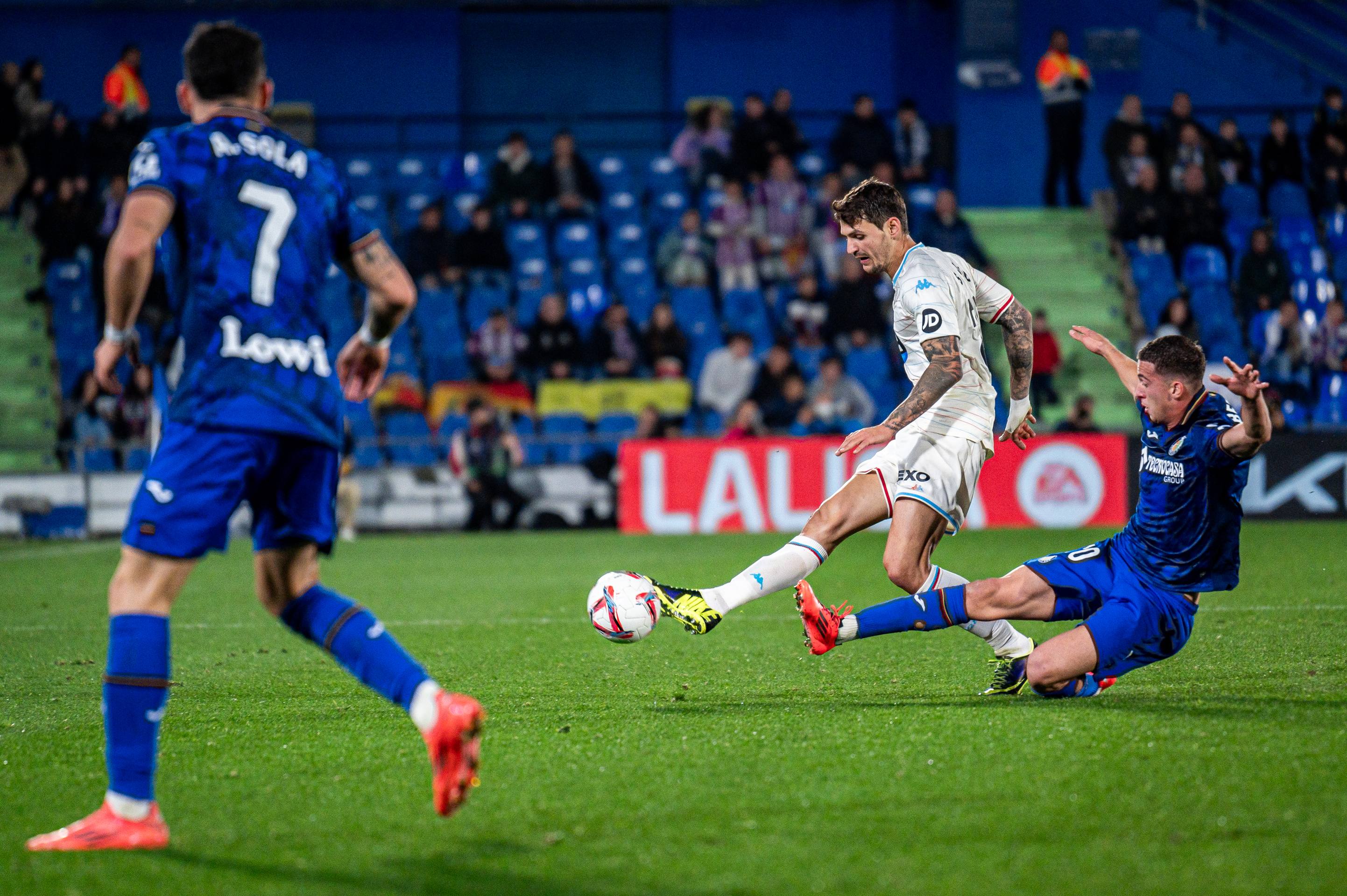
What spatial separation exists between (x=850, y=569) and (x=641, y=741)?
6.46 metres

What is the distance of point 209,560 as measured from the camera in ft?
41.8

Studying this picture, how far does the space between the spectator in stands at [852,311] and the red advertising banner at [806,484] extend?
319 centimetres

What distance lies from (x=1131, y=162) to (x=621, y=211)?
725cm

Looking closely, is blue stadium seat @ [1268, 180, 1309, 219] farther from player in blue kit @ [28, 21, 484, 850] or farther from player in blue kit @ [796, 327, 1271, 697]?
player in blue kit @ [28, 21, 484, 850]

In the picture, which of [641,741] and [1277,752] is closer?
[1277,752]

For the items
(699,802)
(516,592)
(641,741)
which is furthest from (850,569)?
(699,802)

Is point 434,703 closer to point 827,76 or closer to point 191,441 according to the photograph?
point 191,441

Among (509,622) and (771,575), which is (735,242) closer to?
(509,622)

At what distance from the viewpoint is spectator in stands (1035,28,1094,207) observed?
62.7 ft

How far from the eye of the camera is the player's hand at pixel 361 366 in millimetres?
3688

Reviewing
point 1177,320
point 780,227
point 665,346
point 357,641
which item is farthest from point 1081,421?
point 357,641

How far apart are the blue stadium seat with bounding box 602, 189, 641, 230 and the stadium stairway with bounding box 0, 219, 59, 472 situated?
791 centimetres

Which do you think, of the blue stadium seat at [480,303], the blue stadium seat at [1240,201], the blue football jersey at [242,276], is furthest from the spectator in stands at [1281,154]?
the blue football jersey at [242,276]

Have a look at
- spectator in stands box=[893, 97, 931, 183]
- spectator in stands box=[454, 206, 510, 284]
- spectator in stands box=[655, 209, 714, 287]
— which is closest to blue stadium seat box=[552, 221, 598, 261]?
spectator in stands box=[655, 209, 714, 287]
